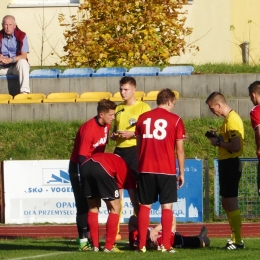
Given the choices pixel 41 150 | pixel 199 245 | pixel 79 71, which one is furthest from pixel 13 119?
pixel 199 245

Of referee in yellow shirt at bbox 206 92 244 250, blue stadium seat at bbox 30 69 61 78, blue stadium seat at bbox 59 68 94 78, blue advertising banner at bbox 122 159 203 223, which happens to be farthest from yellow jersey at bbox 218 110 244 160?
blue stadium seat at bbox 30 69 61 78

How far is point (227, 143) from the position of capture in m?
10.7

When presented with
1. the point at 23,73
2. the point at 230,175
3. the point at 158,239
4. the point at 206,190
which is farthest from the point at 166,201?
the point at 23,73

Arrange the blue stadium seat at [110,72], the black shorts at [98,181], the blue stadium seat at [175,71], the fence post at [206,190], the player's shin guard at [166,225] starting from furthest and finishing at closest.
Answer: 1. the blue stadium seat at [110,72]
2. the blue stadium seat at [175,71]
3. the fence post at [206,190]
4. the black shorts at [98,181]
5. the player's shin guard at [166,225]

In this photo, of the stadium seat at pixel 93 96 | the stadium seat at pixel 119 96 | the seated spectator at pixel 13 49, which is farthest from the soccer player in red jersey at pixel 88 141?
the seated spectator at pixel 13 49

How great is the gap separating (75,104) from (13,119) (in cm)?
142

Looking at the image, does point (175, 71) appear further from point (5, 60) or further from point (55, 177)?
point (55, 177)

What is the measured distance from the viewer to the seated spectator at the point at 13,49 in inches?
766

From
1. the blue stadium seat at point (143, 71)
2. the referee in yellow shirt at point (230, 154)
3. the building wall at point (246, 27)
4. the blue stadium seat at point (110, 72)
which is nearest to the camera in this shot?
the referee in yellow shirt at point (230, 154)

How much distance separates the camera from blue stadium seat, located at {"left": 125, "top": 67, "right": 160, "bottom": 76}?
20047 mm

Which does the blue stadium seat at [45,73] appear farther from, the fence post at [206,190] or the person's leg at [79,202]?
the person's leg at [79,202]

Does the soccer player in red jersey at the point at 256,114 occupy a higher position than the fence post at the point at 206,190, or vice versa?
the soccer player in red jersey at the point at 256,114

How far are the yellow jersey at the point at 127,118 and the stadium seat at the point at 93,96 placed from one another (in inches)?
252

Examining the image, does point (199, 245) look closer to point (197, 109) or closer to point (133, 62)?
point (197, 109)
